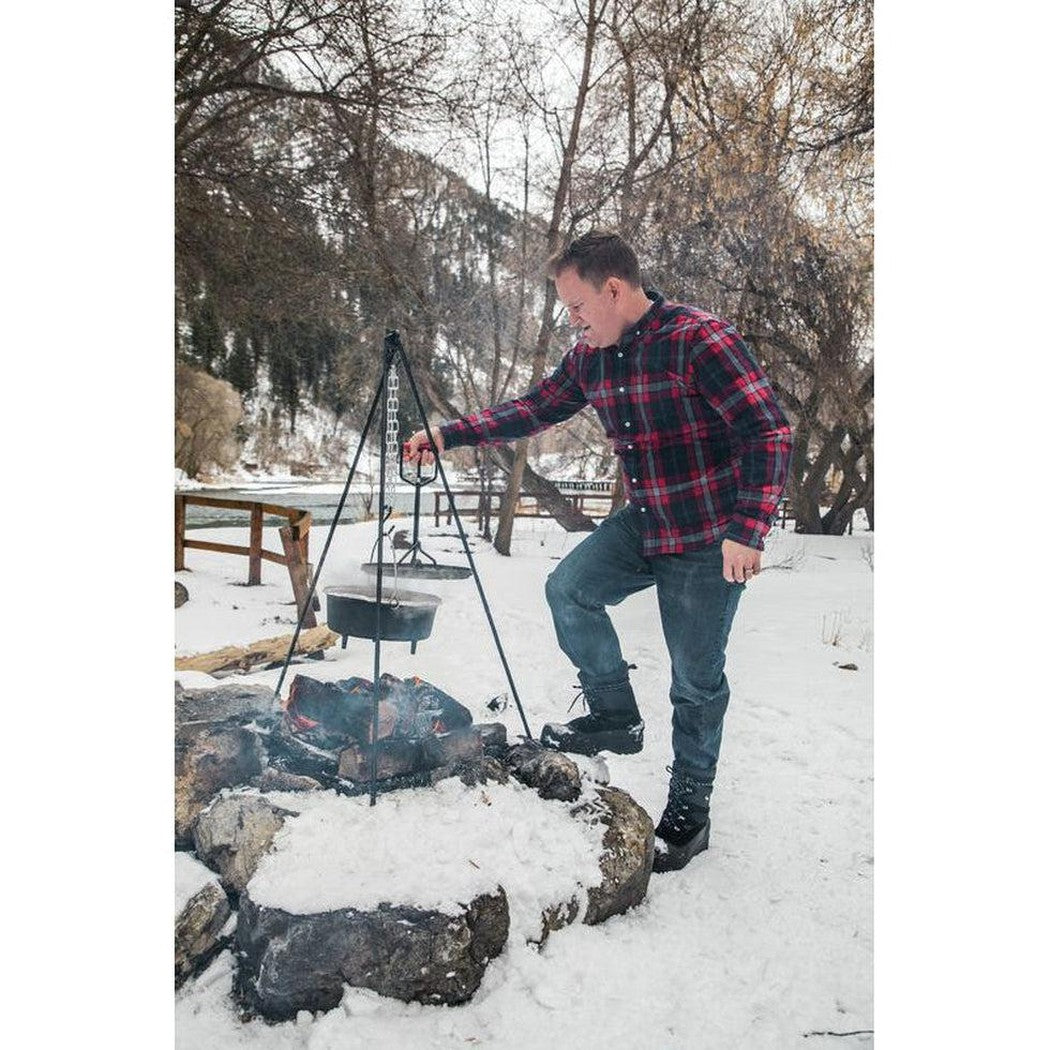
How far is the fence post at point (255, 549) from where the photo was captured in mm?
1933

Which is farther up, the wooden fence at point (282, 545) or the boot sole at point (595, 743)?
the wooden fence at point (282, 545)

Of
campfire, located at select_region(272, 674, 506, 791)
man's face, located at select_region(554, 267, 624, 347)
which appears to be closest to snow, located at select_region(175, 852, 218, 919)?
campfire, located at select_region(272, 674, 506, 791)

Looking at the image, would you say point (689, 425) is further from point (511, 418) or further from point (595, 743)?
point (595, 743)

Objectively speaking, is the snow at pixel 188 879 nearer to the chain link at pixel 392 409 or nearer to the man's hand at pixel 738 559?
the chain link at pixel 392 409

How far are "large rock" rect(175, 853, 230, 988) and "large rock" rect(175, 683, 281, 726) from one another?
1.22 feet

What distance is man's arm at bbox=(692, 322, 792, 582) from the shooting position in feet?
4.43

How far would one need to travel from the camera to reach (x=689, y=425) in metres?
1.47

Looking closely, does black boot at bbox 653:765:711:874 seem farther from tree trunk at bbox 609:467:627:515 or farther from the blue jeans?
tree trunk at bbox 609:467:627:515

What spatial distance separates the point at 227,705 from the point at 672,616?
96 centimetres

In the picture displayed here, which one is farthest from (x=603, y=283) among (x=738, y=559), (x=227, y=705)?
(x=227, y=705)

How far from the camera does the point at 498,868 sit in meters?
1.31

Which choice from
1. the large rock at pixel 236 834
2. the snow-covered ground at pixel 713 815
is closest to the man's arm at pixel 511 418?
the snow-covered ground at pixel 713 815

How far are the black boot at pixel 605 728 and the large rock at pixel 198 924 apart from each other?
70 cm
